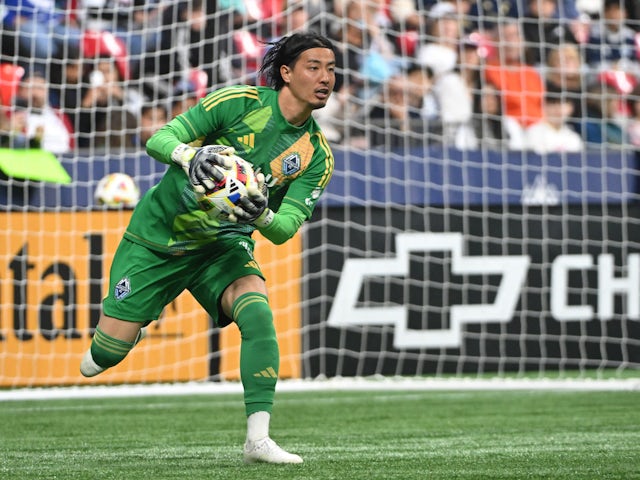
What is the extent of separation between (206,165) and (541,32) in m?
8.93

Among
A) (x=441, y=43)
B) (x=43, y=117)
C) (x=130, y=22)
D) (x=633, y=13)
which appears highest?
(x=633, y=13)

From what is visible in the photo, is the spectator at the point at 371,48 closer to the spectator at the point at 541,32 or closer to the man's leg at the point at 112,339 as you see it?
the spectator at the point at 541,32

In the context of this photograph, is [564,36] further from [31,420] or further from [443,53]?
[31,420]

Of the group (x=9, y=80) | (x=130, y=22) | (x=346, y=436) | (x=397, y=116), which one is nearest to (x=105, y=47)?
(x=130, y=22)

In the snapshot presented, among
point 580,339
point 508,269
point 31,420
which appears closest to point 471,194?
point 508,269

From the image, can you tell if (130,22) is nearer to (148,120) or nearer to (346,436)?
(148,120)

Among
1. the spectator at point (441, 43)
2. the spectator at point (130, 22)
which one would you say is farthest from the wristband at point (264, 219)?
the spectator at point (441, 43)

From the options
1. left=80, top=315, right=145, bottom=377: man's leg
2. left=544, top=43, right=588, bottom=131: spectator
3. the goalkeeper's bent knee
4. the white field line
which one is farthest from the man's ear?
left=544, top=43, right=588, bottom=131: spectator

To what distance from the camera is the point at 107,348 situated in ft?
18.1

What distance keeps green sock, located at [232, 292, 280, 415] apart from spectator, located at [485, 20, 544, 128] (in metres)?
8.22

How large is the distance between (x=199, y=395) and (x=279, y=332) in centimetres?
136

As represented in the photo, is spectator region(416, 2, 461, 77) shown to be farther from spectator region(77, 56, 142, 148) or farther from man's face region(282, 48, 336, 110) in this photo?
man's face region(282, 48, 336, 110)

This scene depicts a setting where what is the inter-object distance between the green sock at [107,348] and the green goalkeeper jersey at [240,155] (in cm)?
46

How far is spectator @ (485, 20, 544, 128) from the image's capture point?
12914 mm
